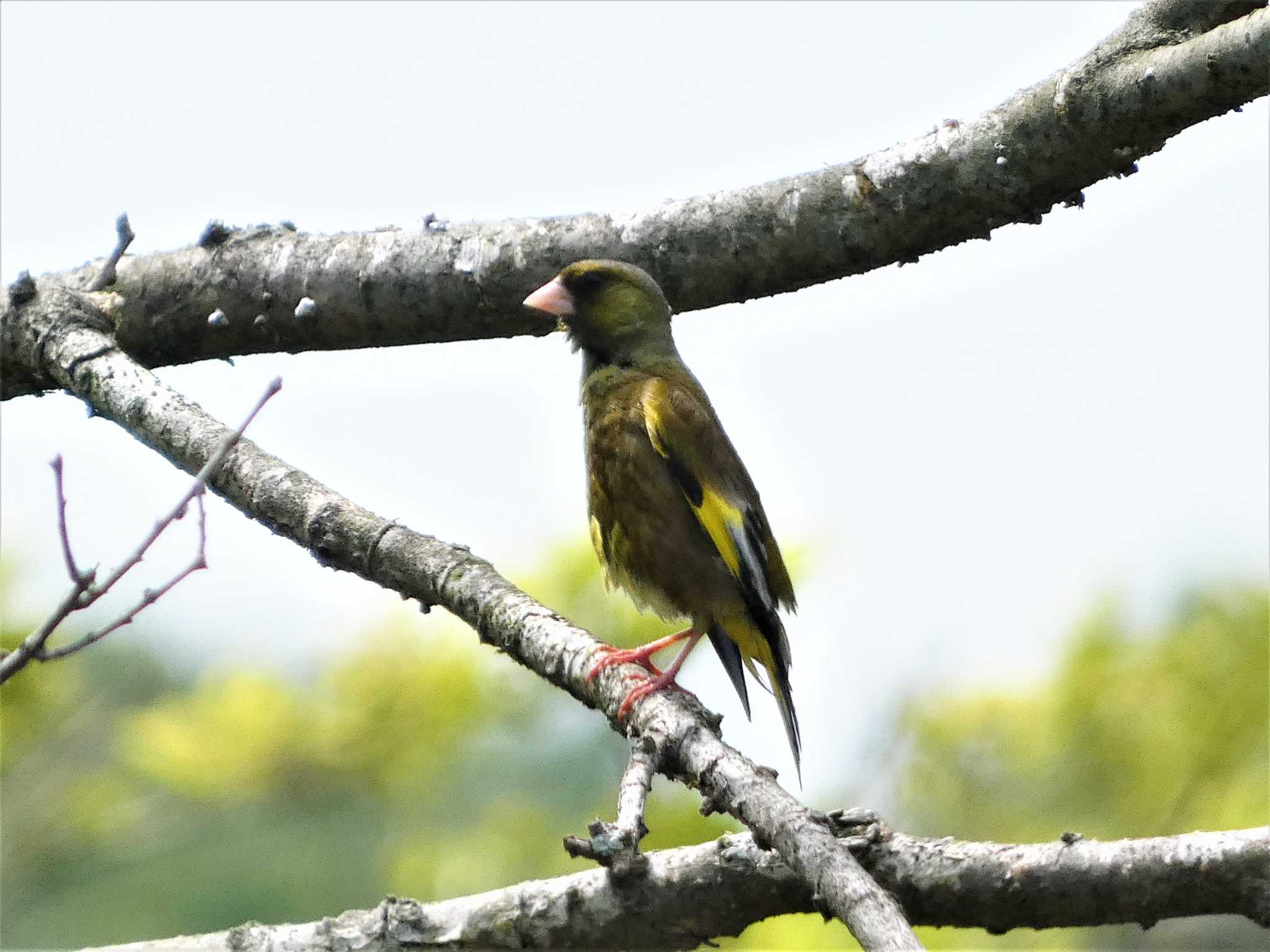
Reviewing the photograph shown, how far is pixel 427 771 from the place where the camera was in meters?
5.80

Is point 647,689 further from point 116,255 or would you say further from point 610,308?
point 116,255

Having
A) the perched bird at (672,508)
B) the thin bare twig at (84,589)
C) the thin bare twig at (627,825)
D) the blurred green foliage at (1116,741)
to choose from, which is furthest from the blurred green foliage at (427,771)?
the thin bare twig at (84,589)

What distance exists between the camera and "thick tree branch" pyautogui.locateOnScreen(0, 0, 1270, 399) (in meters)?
3.08

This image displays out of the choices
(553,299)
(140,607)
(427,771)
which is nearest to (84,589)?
(140,607)

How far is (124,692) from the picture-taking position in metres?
6.34

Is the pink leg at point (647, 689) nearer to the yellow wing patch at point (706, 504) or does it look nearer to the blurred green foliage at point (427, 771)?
the yellow wing patch at point (706, 504)

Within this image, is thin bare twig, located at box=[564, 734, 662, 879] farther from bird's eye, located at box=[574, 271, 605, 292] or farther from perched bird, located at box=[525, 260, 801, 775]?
bird's eye, located at box=[574, 271, 605, 292]

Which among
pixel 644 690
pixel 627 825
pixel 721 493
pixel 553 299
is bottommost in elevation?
pixel 627 825

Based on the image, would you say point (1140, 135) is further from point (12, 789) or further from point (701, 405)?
point (12, 789)

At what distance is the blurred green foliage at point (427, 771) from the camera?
17.9ft

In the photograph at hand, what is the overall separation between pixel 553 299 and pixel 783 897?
1900 millimetres

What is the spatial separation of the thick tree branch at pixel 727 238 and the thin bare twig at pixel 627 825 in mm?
1628

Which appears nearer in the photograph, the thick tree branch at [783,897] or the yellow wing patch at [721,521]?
the thick tree branch at [783,897]

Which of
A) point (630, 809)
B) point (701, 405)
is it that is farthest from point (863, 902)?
point (701, 405)
